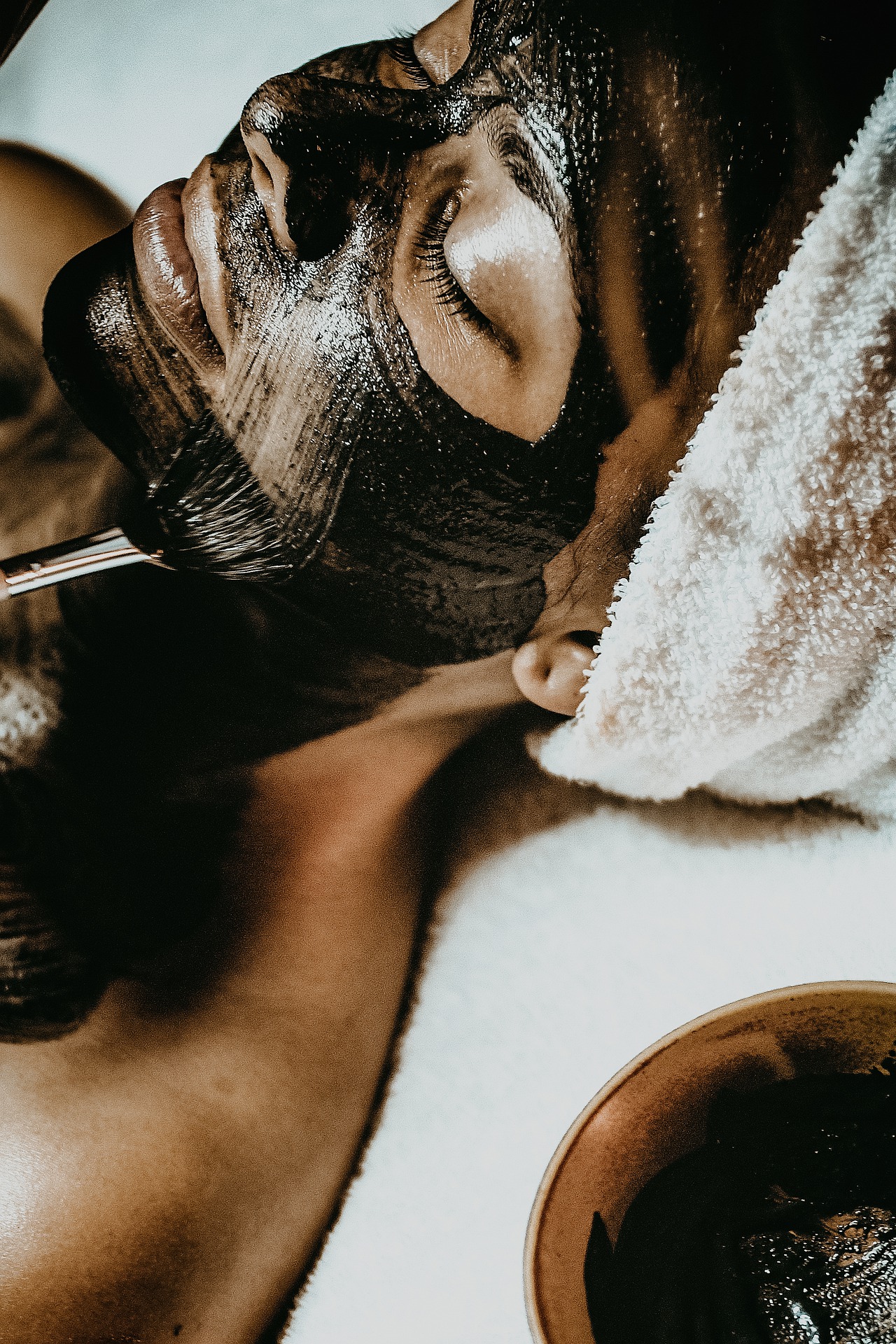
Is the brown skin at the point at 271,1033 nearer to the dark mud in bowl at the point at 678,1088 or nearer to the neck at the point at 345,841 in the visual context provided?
the neck at the point at 345,841

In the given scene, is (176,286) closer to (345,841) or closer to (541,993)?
(345,841)

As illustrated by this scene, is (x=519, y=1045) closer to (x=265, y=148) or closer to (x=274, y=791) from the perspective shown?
(x=274, y=791)

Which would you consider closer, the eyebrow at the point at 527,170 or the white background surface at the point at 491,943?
the eyebrow at the point at 527,170

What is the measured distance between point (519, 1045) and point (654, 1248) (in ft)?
0.48

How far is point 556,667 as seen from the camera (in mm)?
579

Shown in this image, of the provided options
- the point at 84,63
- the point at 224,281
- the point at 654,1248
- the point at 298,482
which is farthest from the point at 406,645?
the point at 84,63

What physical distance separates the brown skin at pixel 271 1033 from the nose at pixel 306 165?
1cm

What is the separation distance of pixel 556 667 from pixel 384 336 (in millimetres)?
249

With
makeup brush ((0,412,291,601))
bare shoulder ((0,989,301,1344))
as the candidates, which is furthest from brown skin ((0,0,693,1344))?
makeup brush ((0,412,291,601))

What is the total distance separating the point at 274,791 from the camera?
65cm

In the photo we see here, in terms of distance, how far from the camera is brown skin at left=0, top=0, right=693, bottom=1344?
0.52 metres

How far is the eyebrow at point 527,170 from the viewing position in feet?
1.42

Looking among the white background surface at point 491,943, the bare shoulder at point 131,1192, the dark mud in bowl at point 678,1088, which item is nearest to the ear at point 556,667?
the white background surface at point 491,943

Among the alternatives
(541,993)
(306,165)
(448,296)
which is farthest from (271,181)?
(541,993)
